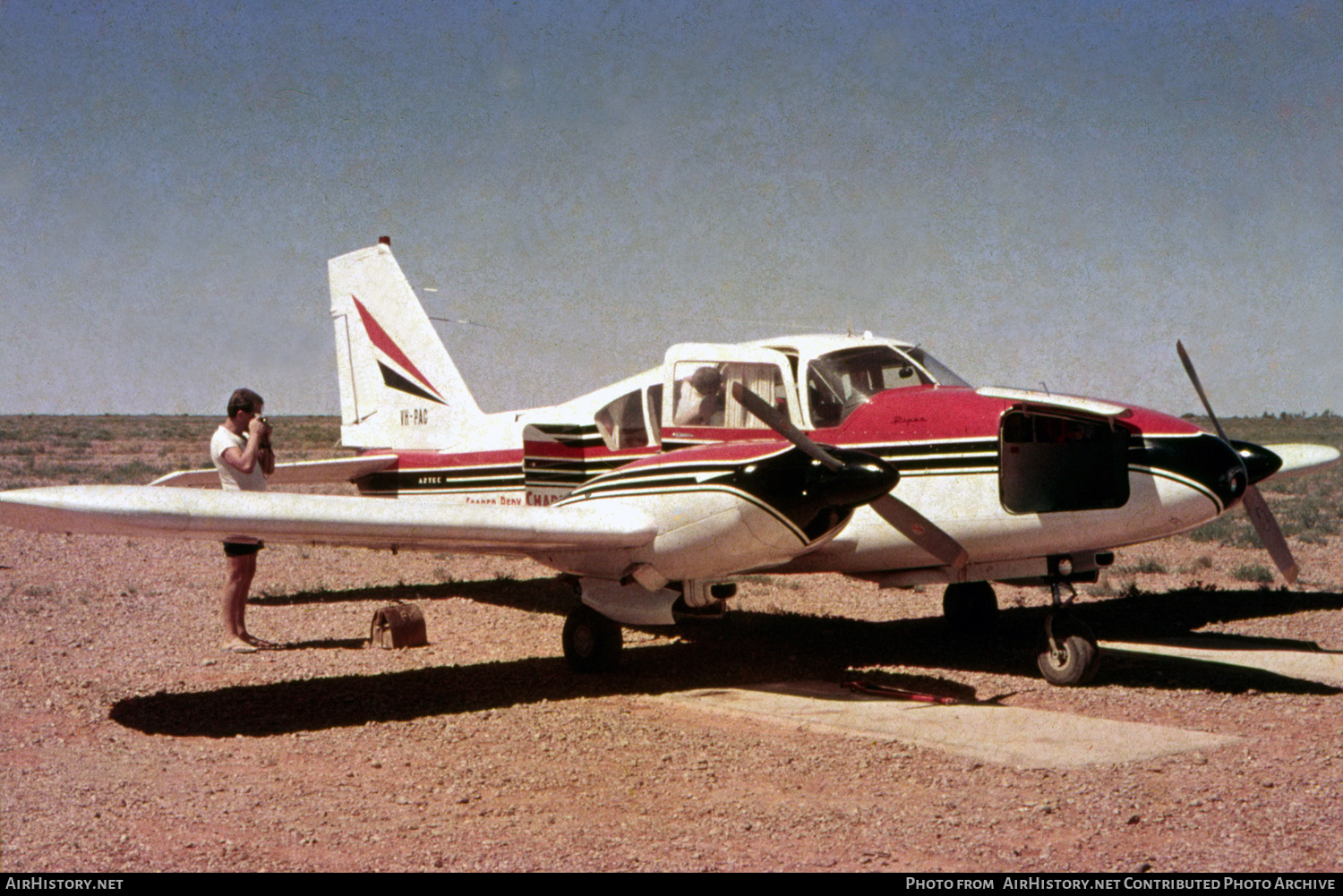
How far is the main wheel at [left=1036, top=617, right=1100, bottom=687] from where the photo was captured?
8.13 metres

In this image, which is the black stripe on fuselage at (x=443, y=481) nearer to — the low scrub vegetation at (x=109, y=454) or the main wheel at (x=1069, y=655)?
the main wheel at (x=1069, y=655)

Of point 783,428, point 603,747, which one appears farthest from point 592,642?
point 783,428

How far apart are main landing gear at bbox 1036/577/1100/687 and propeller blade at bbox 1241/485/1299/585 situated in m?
2.18

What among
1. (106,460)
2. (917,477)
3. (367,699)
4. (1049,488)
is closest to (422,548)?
(367,699)

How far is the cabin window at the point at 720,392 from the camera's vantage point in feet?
28.8

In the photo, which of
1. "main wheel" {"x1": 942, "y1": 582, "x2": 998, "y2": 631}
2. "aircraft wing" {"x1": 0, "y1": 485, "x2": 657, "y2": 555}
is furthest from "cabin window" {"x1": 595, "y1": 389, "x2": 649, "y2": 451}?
"main wheel" {"x1": 942, "y1": 582, "x2": 998, "y2": 631}

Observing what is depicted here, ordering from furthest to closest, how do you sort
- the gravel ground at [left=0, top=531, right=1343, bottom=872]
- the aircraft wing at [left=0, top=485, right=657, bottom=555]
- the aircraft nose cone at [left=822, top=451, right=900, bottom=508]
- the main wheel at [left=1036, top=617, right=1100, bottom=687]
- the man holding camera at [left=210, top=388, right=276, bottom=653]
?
the man holding camera at [left=210, top=388, right=276, bottom=653], the main wheel at [left=1036, top=617, right=1100, bottom=687], the aircraft nose cone at [left=822, top=451, right=900, bottom=508], the aircraft wing at [left=0, top=485, right=657, bottom=555], the gravel ground at [left=0, top=531, right=1343, bottom=872]

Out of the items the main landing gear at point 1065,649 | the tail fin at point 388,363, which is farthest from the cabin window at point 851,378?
the tail fin at point 388,363

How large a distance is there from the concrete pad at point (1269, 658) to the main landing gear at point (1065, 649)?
170cm

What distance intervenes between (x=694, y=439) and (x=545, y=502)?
2167mm

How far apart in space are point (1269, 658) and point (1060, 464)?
2.68 m

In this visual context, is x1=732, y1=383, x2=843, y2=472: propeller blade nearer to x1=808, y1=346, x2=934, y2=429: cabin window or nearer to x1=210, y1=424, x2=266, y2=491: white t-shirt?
x1=808, y1=346, x2=934, y2=429: cabin window

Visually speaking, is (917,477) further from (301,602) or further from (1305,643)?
(301,602)

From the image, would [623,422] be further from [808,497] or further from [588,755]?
[588,755]
